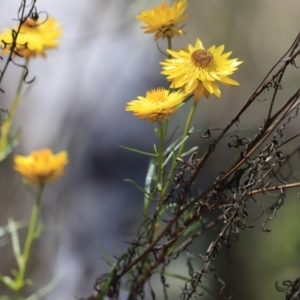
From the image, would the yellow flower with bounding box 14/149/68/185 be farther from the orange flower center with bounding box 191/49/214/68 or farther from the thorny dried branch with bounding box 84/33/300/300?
the orange flower center with bounding box 191/49/214/68

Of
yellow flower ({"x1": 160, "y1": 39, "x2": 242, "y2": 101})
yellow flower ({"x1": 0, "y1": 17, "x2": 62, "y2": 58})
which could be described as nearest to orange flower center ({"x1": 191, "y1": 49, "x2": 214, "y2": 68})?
yellow flower ({"x1": 160, "y1": 39, "x2": 242, "y2": 101})

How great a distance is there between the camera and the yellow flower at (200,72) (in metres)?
0.39

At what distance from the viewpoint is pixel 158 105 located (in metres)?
0.39

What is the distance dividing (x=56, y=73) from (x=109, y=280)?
478 mm

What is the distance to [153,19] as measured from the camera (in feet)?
1.45

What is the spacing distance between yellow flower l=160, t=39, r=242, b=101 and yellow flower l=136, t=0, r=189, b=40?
5 cm

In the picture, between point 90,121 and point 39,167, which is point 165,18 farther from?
point 90,121

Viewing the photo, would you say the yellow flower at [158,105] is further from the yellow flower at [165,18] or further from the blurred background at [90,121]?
the blurred background at [90,121]

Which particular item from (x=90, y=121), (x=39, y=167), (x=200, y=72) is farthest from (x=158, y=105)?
(x=90, y=121)

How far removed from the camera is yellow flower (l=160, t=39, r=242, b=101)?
15.4 inches

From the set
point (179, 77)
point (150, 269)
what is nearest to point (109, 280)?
point (150, 269)

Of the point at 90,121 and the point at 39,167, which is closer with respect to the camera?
the point at 39,167

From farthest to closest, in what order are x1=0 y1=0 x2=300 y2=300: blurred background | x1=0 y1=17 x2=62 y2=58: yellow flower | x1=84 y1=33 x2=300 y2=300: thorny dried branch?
x1=0 y1=0 x2=300 y2=300: blurred background → x1=0 y1=17 x2=62 y2=58: yellow flower → x1=84 y1=33 x2=300 y2=300: thorny dried branch

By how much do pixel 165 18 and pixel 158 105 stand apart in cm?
11
